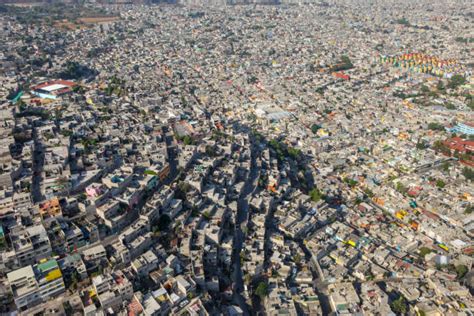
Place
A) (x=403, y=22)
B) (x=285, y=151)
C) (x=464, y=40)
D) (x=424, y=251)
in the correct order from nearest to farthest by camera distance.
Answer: (x=424, y=251) → (x=285, y=151) → (x=464, y=40) → (x=403, y=22)

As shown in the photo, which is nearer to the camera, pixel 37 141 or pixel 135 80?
pixel 37 141

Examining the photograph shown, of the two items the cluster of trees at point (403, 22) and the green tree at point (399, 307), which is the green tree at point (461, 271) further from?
the cluster of trees at point (403, 22)

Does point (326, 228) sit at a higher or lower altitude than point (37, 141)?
lower

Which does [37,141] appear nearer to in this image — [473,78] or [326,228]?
[326,228]

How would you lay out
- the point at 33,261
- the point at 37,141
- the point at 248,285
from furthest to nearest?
the point at 37,141 → the point at 248,285 → the point at 33,261

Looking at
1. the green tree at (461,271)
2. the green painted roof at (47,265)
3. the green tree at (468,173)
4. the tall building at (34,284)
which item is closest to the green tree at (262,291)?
the tall building at (34,284)

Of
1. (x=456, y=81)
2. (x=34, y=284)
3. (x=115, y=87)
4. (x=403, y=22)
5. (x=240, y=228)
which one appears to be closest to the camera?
(x=34, y=284)

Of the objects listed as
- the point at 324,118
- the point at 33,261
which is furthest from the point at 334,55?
the point at 33,261

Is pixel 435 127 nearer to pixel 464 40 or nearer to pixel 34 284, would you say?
pixel 34 284

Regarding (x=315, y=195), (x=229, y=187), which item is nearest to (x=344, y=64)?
(x=315, y=195)
